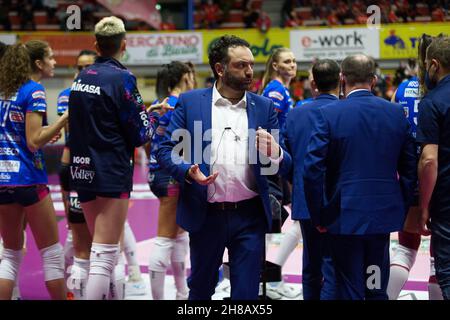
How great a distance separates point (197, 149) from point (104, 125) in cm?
71

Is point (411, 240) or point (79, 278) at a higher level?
point (411, 240)

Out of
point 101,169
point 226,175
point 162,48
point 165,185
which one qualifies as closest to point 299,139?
point 226,175

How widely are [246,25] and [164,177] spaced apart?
15.5 meters

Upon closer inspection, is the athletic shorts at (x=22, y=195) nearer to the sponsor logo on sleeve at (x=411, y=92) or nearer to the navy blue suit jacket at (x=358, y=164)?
the navy blue suit jacket at (x=358, y=164)

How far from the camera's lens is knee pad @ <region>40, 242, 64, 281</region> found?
4227 millimetres

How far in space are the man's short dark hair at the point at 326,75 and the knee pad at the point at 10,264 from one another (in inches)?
89.6

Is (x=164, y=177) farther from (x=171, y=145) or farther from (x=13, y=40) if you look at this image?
(x=13, y=40)

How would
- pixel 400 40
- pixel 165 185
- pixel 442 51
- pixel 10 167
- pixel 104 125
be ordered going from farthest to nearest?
pixel 400 40 < pixel 165 185 < pixel 10 167 < pixel 104 125 < pixel 442 51

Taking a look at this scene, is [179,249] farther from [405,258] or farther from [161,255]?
[405,258]

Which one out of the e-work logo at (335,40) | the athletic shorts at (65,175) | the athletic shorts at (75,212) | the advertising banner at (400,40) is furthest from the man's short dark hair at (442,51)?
the e-work logo at (335,40)

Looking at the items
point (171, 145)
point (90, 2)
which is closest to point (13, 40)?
point (90, 2)

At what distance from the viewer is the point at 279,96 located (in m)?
5.14
